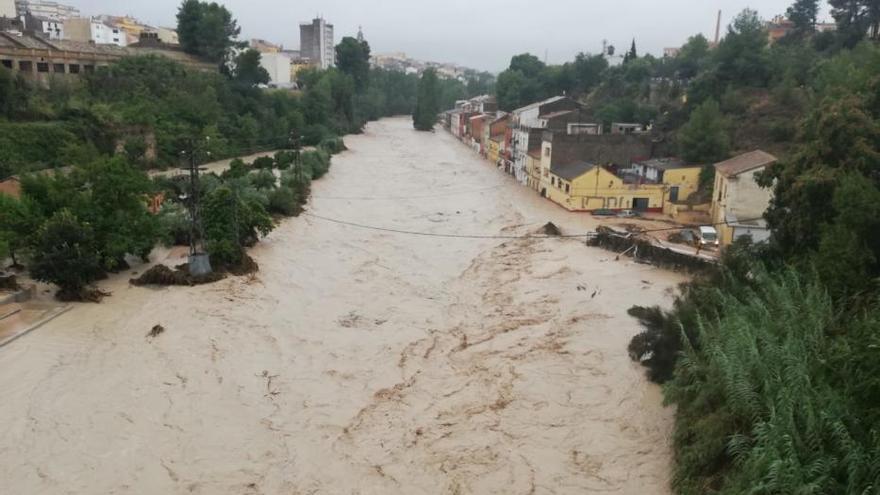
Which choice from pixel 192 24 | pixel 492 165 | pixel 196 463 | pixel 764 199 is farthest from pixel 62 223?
pixel 192 24

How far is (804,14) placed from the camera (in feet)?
175

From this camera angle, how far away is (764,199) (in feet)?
83.0

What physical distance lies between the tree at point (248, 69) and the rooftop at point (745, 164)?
145 feet

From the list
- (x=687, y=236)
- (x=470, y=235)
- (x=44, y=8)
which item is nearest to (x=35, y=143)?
(x=470, y=235)

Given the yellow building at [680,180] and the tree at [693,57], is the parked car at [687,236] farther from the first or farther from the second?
the tree at [693,57]

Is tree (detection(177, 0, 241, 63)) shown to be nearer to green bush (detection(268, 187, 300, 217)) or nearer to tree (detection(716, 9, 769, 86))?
green bush (detection(268, 187, 300, 217))

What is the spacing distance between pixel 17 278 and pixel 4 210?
7.10 ft

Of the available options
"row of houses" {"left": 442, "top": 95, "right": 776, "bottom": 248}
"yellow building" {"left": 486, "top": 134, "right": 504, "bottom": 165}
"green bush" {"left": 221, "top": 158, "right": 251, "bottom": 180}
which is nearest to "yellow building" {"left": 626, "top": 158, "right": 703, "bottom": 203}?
"row of houses" {"left": 442, "top": 95, "right": 776, "bottom": 248}

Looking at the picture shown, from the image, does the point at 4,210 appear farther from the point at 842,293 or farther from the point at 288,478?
the point at 842,293

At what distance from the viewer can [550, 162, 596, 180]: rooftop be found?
104 ft

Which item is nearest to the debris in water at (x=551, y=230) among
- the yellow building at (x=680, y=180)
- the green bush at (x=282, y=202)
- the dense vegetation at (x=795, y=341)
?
the yellow building at (x=680, y=180)

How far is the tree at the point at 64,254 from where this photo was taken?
1672 centimetres

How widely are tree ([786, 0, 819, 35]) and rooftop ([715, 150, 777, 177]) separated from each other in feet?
111

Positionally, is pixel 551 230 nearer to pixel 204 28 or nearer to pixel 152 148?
pixel 152 148
